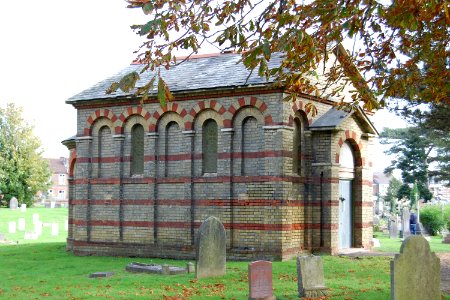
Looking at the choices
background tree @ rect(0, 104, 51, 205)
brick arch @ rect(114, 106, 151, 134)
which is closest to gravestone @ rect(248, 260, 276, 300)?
brick arch @ rect(114, 106, 151, 134)

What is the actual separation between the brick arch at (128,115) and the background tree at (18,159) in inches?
2083

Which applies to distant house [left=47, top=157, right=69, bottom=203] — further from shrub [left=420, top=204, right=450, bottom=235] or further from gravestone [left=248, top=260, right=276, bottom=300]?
gravestone [left=248, top=260, right=276, bottom=300]

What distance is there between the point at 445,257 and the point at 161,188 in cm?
1037

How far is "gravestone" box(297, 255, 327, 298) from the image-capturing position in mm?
15078

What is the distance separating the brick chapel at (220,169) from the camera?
22.2m

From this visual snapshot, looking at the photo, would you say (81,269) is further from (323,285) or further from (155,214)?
(323,285)

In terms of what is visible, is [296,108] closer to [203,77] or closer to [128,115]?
[203,77]

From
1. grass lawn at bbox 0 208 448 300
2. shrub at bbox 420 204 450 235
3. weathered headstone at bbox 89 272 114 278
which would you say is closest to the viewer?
grass lawn at bbox 0 208 448 300

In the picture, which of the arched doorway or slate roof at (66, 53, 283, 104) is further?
the arched doorway

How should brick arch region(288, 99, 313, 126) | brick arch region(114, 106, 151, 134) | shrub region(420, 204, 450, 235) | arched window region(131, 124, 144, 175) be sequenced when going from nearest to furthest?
brick arch region(288, 99, 313, 126) → brick arch region(114, 106, 151, 134) → arched window region(131, 124, 144, 175) → shrub region(420, 204, 450, 235)

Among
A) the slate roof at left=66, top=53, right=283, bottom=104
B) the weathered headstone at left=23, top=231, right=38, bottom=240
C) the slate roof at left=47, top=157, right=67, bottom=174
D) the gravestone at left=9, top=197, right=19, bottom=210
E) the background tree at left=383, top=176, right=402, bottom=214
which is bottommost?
the weathered headstone at left=23, top=231, right=38, bottom=240

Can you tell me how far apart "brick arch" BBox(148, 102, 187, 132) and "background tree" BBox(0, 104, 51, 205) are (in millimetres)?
54066

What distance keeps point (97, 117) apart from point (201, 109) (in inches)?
180

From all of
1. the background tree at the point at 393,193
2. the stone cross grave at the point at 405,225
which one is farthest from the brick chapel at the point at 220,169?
the background tree at the point at 393,193
